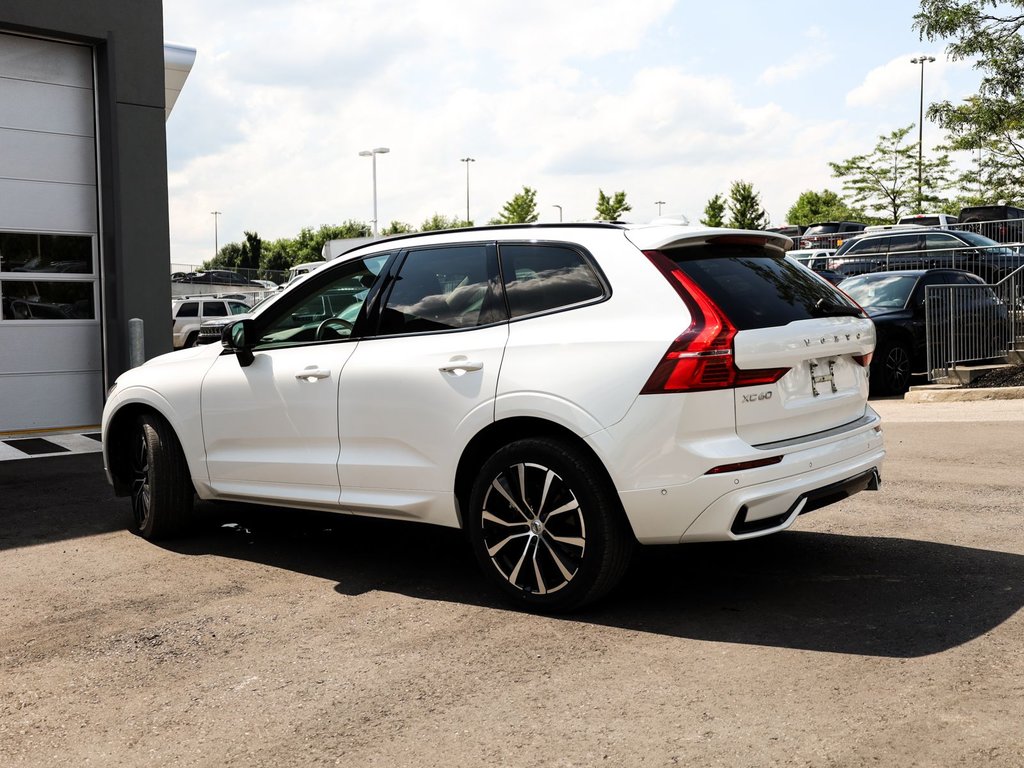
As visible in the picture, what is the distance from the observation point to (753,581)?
5379 millimetres

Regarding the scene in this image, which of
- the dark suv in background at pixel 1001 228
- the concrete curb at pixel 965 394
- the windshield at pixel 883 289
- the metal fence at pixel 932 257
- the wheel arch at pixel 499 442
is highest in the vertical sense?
the dark suv in background at pixel 1001 228

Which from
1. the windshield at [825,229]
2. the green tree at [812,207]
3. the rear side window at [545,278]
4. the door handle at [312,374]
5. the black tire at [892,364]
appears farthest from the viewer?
the green tree at [812,207]

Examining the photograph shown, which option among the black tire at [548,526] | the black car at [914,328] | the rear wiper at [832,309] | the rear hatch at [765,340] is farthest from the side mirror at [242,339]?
the black car at [914,328]

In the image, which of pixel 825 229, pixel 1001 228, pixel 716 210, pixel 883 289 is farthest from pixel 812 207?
pixel 883 289

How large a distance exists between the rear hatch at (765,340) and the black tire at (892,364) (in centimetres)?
1009

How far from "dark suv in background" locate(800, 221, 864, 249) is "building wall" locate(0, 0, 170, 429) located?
23.3 m

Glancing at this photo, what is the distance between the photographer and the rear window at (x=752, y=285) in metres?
4.71

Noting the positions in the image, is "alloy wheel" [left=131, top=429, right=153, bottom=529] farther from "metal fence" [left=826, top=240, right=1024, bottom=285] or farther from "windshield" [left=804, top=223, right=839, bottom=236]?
"windshield" [left=804, top=223, right=839, bottom=236]

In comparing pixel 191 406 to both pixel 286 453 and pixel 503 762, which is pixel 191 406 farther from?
pixel 503 762

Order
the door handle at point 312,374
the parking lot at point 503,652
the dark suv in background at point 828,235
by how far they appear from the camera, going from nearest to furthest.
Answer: the parking lot at point 503,652 → the door handle at point 312,374 → the dark suv in background at point 828,235

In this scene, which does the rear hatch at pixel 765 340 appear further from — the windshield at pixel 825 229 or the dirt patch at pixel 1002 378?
the windshield at pixel 825 229

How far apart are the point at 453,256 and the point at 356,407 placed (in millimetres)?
881

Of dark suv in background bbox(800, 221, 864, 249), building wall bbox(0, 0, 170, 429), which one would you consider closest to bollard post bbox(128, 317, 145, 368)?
building wall bbox(0, 0, 170, 429)

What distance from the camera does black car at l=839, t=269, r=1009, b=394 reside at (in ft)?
48.2
